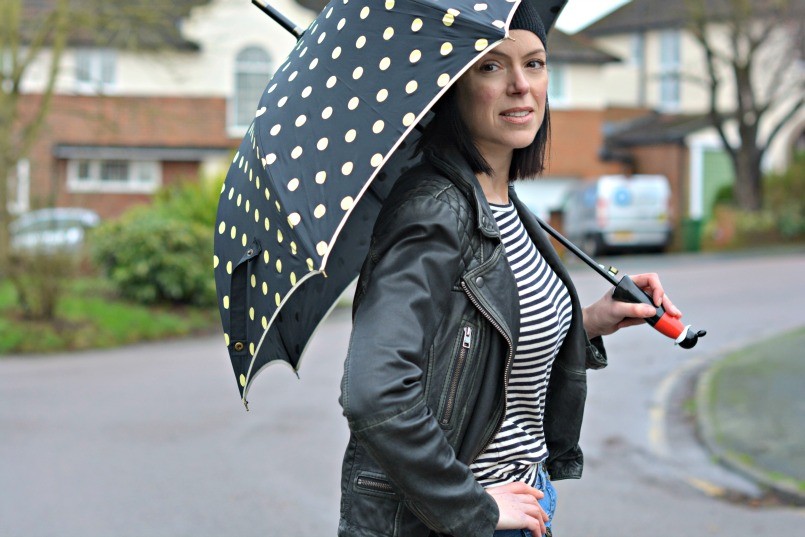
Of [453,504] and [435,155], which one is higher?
[435,155]

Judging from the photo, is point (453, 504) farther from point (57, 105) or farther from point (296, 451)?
point (57, 105)

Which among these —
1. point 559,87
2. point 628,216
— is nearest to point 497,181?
point 628,216

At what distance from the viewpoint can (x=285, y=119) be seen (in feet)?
7.18

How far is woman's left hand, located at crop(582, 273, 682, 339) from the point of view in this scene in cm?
251

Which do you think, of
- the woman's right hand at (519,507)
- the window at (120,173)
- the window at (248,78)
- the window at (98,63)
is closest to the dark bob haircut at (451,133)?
the woman's right hand at (519,507)

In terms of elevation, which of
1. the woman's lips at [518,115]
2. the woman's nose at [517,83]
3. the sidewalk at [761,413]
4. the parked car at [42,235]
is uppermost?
the woman's nose at [517,83]

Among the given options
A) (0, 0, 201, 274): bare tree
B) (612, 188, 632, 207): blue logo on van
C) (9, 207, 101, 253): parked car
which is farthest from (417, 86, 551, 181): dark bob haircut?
(612, 188, 632, 207): blue logo on van

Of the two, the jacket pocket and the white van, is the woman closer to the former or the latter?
the jacket pocket

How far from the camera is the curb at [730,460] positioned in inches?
268

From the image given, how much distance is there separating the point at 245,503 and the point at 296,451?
1.40 meters

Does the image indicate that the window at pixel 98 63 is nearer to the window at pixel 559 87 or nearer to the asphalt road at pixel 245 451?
the window at pixel 559 87

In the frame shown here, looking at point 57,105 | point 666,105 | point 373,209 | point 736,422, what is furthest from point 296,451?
point 666,105

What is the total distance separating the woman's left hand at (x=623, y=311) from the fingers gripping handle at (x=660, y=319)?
0.6 inches

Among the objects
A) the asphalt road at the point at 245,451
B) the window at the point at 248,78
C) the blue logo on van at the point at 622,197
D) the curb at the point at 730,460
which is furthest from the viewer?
the window at the point at 248,78
